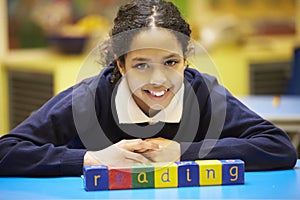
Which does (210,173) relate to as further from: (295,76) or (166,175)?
(295,76)

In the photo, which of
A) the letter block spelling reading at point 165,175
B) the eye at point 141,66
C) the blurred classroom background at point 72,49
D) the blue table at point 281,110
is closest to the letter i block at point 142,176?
the letter block spelling reading at point 165,175

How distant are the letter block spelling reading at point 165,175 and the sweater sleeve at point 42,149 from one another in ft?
0.43

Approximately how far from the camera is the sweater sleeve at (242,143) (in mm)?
1678

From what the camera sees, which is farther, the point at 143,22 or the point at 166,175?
the point at 143,22

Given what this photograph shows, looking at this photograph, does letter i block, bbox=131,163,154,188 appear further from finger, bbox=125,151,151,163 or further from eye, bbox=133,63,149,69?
eye, bbox=133,63,149,69

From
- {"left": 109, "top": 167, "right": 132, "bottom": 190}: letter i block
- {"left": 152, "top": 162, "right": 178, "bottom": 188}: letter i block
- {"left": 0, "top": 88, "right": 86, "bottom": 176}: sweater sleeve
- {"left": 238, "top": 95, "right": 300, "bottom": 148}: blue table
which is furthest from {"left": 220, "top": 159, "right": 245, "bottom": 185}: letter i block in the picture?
{"left": 238, "top": 95, "right": 300, "bottom": 148}: blue table

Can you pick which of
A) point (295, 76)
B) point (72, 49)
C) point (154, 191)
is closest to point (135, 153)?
point (154, 191)

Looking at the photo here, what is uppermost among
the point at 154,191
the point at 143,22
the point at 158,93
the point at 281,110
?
the point at 143,22

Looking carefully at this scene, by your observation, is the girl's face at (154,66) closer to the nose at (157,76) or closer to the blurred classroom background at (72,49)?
the nose at (157,76)

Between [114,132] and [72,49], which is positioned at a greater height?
[72,49]

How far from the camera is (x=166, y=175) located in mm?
1531

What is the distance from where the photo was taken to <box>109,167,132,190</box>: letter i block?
151 centimetres

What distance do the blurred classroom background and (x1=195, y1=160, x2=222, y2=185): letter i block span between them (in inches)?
91.0

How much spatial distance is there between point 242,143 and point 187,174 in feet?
0.73
